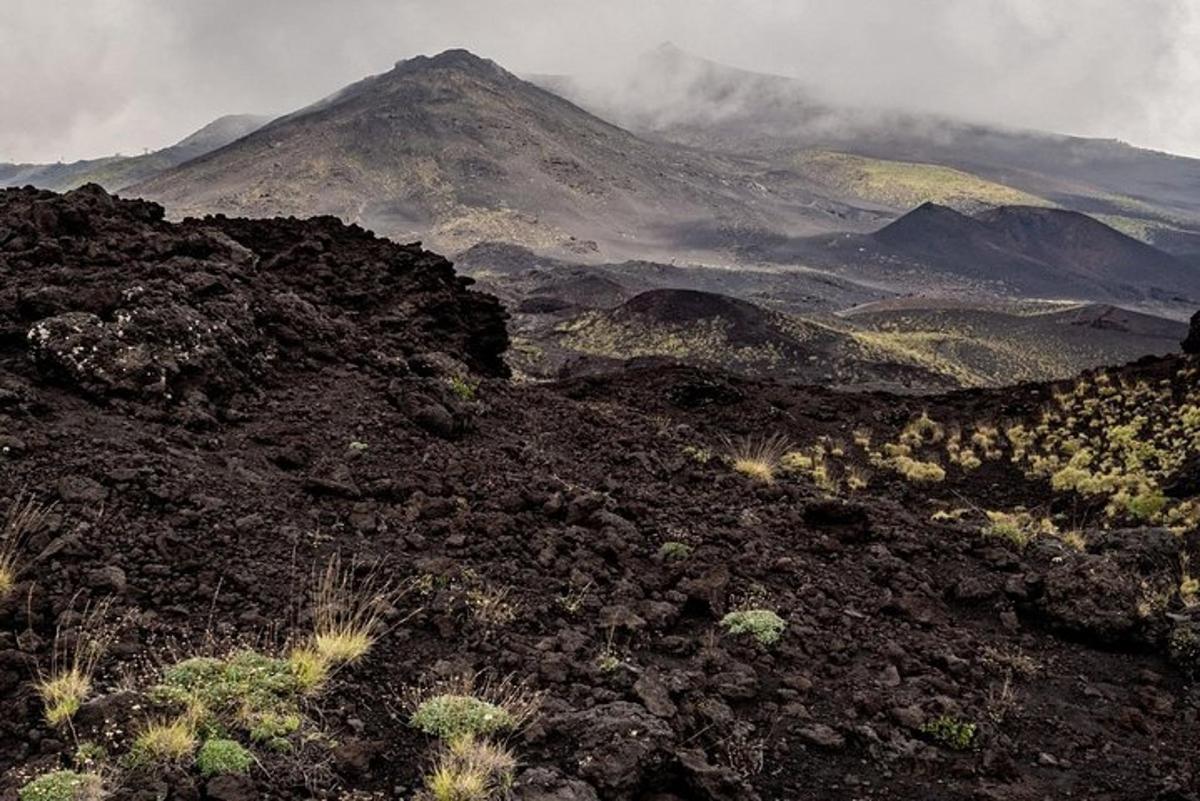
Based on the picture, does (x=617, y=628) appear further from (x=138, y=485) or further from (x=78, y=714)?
(x=138, y=485)

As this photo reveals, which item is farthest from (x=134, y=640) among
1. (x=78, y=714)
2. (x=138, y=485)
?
(x=138, y=485)

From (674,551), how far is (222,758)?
14.7ft

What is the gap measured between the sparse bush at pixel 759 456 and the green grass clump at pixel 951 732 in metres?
5.17

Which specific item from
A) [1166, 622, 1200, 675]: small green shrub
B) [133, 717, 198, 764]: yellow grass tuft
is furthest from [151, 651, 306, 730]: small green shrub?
[1166, 622, 1200, 675]: small green shrub

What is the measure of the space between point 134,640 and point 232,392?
4685 millimetres

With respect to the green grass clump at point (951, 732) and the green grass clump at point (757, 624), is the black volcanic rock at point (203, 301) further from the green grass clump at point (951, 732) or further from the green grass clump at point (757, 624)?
the green grass clump at point (951, 732)

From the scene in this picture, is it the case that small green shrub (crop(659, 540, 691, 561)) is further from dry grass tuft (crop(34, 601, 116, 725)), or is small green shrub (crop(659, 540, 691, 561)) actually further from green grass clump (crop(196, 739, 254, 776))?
dry grass tuft (crop(34, 601, 116, 725))

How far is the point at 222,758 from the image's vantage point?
13.3 feet

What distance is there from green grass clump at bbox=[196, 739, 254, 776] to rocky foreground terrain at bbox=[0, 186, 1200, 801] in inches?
0.5

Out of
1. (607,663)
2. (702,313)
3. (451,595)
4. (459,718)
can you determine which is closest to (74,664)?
(459,718)

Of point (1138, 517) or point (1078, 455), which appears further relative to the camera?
point (1078, 455)

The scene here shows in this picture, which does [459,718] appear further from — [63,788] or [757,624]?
[757,624]

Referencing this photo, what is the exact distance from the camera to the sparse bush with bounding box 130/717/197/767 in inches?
156

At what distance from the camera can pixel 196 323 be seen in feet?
30.7
